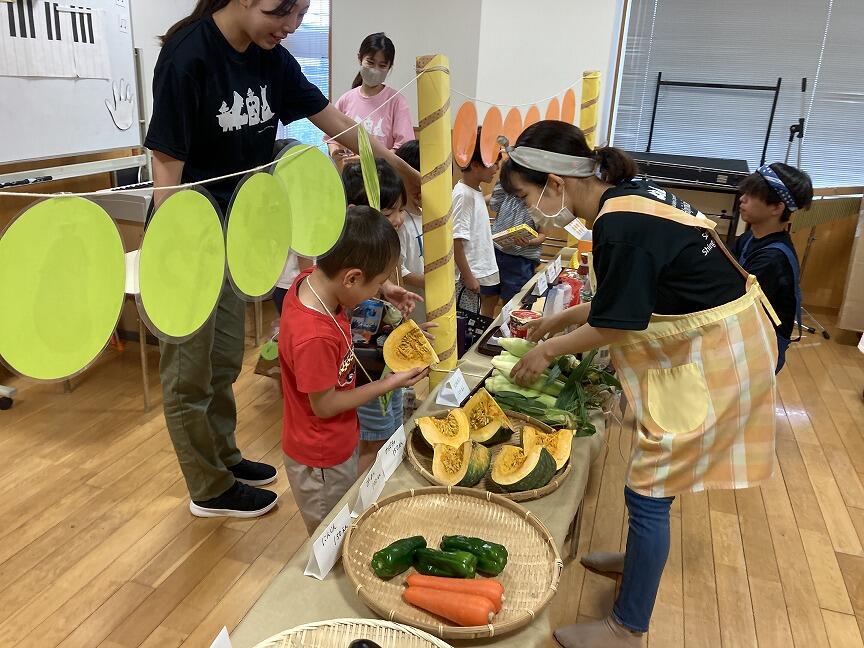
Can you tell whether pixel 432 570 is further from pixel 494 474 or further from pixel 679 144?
pixel 679 144

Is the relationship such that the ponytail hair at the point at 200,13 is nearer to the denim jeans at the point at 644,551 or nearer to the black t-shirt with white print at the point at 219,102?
the black t-shirt with white print at the point at 219,102

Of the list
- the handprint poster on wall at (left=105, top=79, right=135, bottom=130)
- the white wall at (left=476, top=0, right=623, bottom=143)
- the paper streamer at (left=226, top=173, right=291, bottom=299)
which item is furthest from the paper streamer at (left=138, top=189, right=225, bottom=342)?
the white wall at (left=476, top=0, right=623, bottom=143)

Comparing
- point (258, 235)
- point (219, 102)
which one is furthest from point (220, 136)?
point (258, 235)

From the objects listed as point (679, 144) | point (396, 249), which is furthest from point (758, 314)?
point (679, 144)

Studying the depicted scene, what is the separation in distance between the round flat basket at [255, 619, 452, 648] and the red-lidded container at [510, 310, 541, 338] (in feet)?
4.35

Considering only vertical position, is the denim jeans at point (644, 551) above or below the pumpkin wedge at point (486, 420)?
below

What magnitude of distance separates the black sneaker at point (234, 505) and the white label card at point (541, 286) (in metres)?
1.42

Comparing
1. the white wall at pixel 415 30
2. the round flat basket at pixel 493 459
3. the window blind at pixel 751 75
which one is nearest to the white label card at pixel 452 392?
the round flat basket at pixel 493 459

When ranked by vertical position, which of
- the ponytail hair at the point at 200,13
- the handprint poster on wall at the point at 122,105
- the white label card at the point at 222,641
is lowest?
the white label card at the point at 222,641

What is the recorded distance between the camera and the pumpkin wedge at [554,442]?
1.61 metres

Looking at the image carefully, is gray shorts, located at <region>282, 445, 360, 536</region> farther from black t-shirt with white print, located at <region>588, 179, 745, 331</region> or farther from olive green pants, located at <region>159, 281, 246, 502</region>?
black t-shirt with white print, located at <region>588, 179, 745, 331</region>

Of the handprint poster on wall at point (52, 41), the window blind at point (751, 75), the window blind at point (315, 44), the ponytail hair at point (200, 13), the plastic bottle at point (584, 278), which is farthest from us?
the window blind at point (315, 44)

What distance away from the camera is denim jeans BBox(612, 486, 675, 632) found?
1651mm

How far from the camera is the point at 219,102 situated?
164cm
